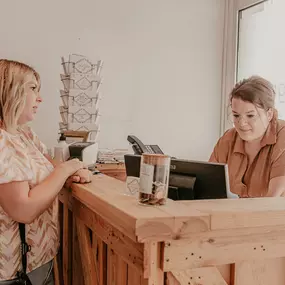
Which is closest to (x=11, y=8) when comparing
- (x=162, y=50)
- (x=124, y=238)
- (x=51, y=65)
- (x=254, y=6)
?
(x=51, y=65)

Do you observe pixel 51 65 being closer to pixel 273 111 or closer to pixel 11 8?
pixel 11 8

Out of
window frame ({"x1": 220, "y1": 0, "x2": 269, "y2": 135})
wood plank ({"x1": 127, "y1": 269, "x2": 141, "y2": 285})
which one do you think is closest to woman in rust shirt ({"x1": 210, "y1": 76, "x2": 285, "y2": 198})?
wood plank ({"x1": 127, "y1": 269, "x2": 141, "y2": 285})

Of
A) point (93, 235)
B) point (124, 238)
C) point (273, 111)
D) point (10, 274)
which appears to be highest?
point (273, 111)

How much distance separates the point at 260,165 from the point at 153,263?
128cm

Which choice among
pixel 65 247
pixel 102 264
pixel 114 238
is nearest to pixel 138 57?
pixel 65 247

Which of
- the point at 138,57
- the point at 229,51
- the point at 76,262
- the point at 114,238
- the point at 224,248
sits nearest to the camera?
the point at 224,248

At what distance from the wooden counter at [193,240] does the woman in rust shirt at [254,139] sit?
0.87 m

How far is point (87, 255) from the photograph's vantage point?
4.85ft

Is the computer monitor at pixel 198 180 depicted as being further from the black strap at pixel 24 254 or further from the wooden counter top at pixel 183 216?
the black strap at pixel 24 254

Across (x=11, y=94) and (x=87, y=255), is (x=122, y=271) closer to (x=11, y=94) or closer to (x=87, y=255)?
(x=87, y=255)

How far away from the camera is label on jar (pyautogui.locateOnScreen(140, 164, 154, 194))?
1.04m

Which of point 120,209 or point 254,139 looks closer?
point 120,209

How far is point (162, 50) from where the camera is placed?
11.9 feet

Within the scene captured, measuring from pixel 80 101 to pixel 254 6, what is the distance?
6.26 feet
